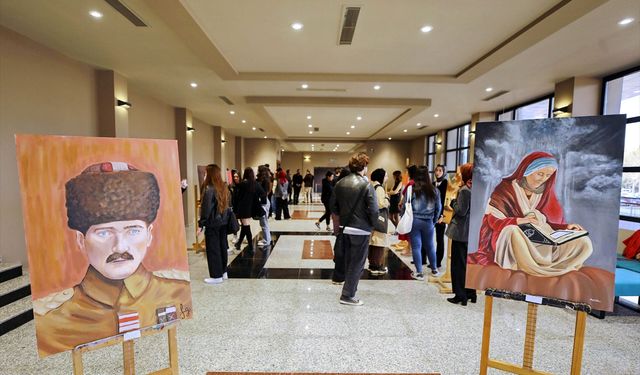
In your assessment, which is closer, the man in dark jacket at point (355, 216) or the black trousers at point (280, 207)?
the man in dark jacket at point (355, 216)

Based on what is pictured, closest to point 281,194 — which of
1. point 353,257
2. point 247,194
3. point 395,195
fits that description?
point 395,195

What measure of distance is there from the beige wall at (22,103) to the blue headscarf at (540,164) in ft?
18.2

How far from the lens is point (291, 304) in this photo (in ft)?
11.2

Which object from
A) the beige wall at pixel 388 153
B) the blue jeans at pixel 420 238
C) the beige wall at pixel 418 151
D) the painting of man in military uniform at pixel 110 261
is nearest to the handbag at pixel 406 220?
the blue jeans at pixel 420 238

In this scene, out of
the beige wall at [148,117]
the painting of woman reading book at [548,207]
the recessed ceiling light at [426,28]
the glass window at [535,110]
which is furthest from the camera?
the glass window at [535,110]

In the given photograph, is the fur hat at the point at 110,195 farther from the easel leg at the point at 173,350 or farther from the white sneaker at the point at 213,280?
the white sneaker at the point at 213,280

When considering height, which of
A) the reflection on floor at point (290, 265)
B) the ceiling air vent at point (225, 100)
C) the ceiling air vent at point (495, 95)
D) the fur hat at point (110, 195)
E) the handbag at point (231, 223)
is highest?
the ceiling air vent at point (495, 95)

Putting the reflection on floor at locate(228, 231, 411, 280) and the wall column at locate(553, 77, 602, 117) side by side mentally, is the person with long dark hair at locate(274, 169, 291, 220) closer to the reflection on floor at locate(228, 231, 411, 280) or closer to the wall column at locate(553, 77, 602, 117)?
the reflection on floor at locate(228, 231, 411, 280)

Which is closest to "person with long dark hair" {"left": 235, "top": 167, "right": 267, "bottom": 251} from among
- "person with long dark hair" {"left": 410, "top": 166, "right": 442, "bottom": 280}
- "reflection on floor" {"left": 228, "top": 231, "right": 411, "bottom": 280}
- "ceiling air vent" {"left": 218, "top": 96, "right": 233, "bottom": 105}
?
"reflection on floor" {"left": 228, "top": 231, "right": 411, "bottom": 280}

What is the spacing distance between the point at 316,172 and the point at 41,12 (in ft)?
76.6

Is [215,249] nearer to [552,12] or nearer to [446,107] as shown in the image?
[552,12]

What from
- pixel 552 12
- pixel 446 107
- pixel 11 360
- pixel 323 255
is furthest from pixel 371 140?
pixel 11 360

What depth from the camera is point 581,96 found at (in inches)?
221

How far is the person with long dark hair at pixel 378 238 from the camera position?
13.4ft
